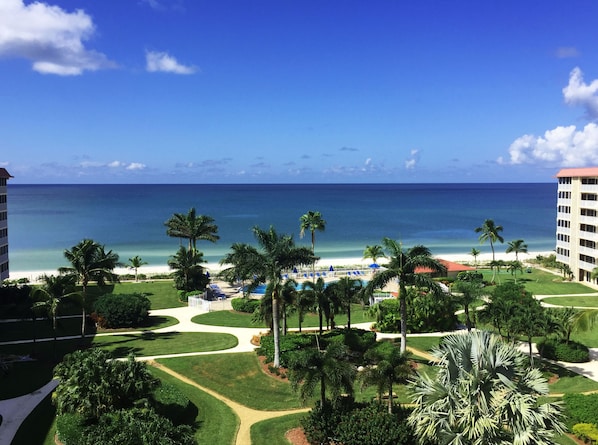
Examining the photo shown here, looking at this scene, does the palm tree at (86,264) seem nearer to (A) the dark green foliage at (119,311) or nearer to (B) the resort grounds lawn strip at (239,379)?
(A) the dark green foliage at (119,311)

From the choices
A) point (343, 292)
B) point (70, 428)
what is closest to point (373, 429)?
point (70, 428)

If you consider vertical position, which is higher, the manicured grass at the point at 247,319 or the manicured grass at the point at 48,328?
the manicured grass at the point at 48,328

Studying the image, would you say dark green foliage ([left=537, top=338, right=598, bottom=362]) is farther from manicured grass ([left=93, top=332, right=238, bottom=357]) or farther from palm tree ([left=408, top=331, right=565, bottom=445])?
manicured grass ([left=93, top=332, right=238, bottom=357])

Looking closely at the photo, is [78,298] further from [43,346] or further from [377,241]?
[377,241]

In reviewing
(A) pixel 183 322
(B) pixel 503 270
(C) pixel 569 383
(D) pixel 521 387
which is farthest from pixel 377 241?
(D) pixel 521 387

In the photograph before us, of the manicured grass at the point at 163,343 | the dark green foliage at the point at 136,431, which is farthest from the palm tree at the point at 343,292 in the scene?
the dark green foliage at the point at 136,431

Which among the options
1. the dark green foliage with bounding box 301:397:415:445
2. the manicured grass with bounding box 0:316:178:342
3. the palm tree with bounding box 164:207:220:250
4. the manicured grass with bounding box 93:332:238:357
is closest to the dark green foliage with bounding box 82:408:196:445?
the dark green foliage with bounding box 301:397:415:445
